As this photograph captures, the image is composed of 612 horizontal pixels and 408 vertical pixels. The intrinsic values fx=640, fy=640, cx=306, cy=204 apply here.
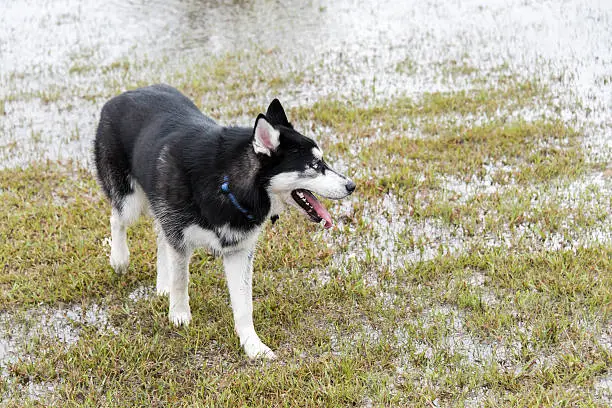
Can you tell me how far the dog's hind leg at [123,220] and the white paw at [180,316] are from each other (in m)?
0.81

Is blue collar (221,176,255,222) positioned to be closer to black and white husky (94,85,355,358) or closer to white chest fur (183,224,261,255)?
black and white husky (94,85,355,358)

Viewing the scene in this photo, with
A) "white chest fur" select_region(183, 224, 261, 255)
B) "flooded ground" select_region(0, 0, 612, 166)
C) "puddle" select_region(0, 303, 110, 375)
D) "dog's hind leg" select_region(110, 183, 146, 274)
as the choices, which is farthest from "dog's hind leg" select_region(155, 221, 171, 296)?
"flooded ground" select_region(0, 0, 612, 166)

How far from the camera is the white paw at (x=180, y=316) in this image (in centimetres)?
474

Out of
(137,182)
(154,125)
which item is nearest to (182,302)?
(137,182)

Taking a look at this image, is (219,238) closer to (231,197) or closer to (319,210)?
(231,197)

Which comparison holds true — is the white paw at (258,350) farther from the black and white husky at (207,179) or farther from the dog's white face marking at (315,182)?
the dog's white face marking at (315,182)

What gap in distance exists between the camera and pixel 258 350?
4.41m

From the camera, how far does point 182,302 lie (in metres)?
4.70

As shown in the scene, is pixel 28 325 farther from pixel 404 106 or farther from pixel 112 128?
pixel 404 106

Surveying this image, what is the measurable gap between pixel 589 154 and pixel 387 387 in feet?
14.8

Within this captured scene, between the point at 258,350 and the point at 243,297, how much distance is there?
0.39m

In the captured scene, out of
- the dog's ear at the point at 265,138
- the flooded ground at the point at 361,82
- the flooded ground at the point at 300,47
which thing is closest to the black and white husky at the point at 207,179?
the dog's ear at the point at 265,138

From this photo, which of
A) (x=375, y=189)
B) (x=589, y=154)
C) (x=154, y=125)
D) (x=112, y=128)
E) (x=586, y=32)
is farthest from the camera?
(x=586, y=32)

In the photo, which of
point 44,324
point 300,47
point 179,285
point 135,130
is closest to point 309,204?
point 179,285
